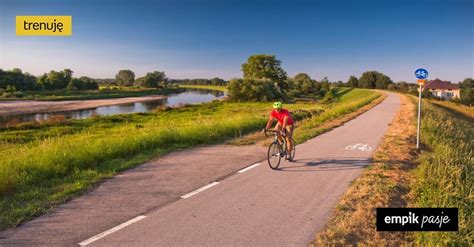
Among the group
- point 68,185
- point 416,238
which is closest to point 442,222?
point 416,238

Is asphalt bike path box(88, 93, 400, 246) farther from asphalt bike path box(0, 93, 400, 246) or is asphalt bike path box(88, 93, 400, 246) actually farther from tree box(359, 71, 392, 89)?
tree box(359, 71, 392, 89)

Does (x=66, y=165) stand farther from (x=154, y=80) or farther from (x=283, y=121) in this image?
(x=154, y=80)

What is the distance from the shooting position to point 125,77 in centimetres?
16238

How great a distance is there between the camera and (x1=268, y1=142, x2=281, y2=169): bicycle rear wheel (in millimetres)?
8081

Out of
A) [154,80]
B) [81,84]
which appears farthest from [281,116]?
[154,80]

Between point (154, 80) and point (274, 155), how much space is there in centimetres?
13955

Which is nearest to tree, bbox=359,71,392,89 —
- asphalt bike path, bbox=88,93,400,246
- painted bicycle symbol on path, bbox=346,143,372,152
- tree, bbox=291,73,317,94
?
tree, bbox=291,73,317,94

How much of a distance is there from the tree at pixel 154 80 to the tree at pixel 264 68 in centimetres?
6948

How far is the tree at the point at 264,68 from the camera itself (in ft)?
251

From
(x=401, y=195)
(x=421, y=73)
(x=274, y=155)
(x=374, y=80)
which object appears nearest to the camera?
(x=401, y=195)

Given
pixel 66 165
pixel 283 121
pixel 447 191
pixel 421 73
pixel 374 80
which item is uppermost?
pixel 374 80

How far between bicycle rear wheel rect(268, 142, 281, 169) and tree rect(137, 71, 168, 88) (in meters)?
134

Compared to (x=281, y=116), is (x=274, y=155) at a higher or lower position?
lower

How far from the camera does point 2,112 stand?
44.8m
